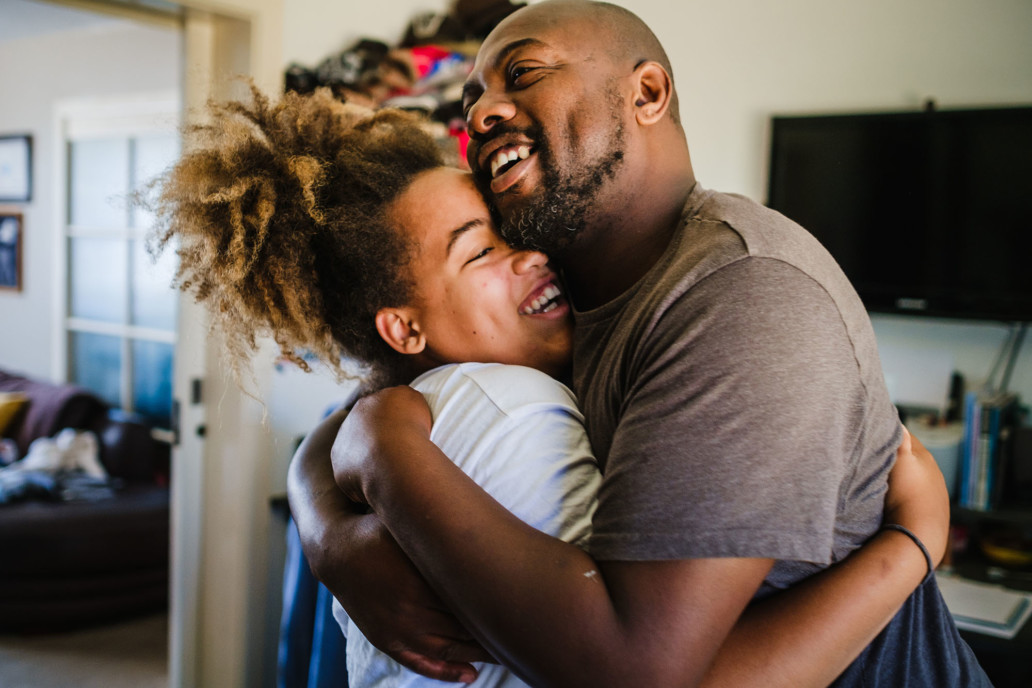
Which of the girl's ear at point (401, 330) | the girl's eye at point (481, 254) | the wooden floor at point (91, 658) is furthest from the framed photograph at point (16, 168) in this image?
the girl's eye at point (481, 254)

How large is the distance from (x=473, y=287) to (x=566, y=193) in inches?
7.9

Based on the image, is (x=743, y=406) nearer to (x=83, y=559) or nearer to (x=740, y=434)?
(x=740, y=434)

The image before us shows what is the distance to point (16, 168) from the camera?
590cm

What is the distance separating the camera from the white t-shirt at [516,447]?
36.5 inches

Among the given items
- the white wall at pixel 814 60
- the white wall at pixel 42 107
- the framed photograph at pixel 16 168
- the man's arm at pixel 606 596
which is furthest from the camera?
the framed photograph at pixel 16 168

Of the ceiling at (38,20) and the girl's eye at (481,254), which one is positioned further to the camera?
the ceiling at (38,20)

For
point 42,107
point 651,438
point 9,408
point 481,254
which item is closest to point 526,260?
point 481,254

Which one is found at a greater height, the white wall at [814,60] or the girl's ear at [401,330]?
the white wall at [814,60]

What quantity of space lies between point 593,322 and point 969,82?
2.21 metres

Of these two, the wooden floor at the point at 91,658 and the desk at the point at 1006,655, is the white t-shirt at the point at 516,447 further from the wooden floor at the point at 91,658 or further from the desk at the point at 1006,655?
the wooden floor at the point at 91,658

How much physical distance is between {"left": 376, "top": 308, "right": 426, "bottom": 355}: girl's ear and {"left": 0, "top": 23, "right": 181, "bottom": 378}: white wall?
4.64 m

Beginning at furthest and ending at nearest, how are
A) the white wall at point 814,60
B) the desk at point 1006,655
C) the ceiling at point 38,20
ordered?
the ceiling at point 38,20 → the white wall at point 814,60 → the desk at point 1006,655

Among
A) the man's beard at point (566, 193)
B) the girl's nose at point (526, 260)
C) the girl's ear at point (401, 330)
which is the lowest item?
the girl's ear at point (401, 330)

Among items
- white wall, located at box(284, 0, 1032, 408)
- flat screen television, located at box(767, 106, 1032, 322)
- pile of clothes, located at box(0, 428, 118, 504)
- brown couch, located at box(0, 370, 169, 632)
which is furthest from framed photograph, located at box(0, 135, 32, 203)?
flat screen television, located at box(767, 106, 1032, 322)
